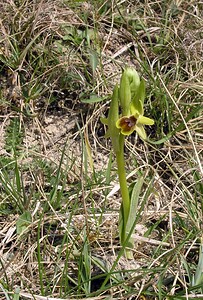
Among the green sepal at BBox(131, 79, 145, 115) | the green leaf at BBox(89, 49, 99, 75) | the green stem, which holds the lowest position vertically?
the green stem

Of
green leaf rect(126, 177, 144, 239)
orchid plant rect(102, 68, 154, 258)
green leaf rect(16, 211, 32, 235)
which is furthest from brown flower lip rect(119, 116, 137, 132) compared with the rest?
green leaf rect(16, 211, 32, 235)

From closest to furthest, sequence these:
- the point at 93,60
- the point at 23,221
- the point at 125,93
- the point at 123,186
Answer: the point at 125,93 < the point at 123,186 < the point at 23,221 < the point at 93,60

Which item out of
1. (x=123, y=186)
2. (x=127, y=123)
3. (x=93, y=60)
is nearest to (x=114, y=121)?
(x=127, y=123)

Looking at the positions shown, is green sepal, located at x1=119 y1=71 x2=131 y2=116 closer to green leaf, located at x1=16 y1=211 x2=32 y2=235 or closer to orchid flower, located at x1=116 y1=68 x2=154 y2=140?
orchid flower, located at x1=116 y1=68 x2=154 y2=140

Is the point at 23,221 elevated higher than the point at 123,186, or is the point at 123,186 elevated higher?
the point at 123,186

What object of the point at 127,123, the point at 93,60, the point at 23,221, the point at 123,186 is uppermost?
the point at 93,60

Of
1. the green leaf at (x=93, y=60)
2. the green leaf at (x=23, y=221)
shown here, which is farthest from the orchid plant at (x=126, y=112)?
the green leaf at (x=93, y=60)

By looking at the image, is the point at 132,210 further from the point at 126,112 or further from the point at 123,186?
the point at 126,112

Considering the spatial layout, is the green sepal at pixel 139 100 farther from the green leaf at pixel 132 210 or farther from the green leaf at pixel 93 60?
the green leaf at pixel 93 60

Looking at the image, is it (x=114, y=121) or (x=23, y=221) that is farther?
(x=23, y=221)
